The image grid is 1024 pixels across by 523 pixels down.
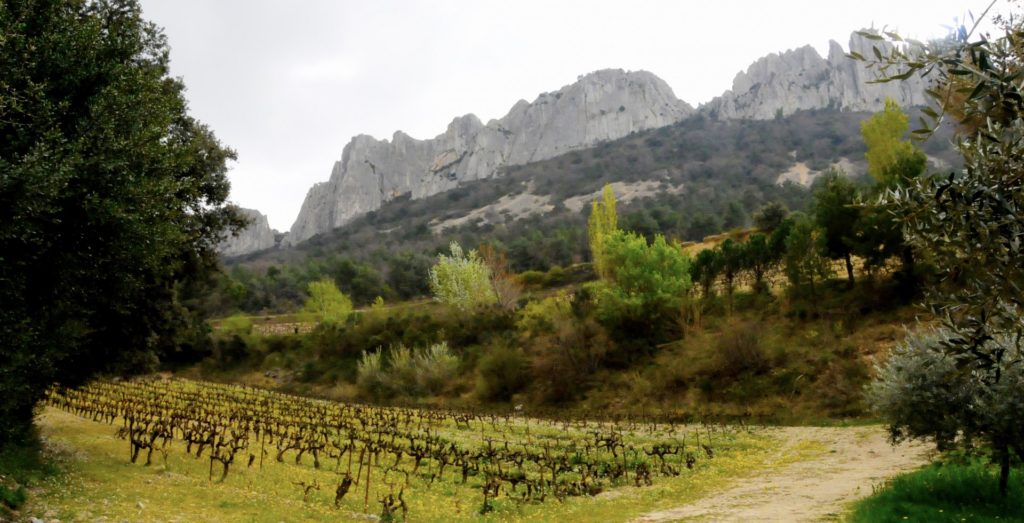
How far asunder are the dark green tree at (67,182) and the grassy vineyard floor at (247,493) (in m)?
2.00

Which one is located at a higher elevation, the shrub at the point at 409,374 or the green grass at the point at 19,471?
the green grass at the point at 19,471

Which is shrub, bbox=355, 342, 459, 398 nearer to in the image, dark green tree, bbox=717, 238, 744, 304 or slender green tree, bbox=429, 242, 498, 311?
slender green tree, bbox=429, 242, 498, 311

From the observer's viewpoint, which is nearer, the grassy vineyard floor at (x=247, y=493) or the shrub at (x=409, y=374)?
the grassy vineyard floor at (x=247, y=493)

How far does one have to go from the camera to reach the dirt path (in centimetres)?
1370

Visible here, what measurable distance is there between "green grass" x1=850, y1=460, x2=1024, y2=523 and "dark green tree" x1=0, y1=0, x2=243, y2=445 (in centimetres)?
1610

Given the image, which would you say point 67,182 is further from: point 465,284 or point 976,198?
point 465,284

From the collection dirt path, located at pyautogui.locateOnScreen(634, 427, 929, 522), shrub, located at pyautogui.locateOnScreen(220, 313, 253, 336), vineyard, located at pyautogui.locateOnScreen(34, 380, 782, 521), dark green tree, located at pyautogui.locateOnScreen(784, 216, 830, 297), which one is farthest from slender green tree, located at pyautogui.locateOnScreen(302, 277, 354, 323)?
dirt path, located at pyautogui.locateOnScreen(634, 427, 929, 522)

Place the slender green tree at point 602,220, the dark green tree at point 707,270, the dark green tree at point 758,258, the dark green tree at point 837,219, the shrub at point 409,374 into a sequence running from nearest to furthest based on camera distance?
the dark green tree at point 837,219
the dark green tree at point 758,258
the dark green tree at point 707,270
the shrub at point 409,374
the slender green tree at point 602,220

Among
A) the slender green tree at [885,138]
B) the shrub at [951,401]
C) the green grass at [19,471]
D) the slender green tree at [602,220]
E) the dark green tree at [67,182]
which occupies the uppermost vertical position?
the slender green tree at [885,138]

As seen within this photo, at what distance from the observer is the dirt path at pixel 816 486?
13.7m

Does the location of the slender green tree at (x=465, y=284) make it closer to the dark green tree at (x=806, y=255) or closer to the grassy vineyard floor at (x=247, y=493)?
the dark green tree at (x=806, y=255)

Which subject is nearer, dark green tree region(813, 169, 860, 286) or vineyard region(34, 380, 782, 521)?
vineyard region(34, 380, 782, 521)

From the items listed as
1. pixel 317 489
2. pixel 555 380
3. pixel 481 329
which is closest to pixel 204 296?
pixel 481 329

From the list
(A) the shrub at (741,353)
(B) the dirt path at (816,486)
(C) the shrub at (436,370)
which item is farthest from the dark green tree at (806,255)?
(C) the shrub at (436,370)
